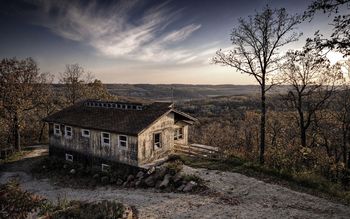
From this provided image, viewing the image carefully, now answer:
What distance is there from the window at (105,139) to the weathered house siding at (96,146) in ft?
0.94

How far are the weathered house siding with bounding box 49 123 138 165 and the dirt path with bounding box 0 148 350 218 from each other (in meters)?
3.44

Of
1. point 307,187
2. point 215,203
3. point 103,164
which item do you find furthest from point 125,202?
point 307,187

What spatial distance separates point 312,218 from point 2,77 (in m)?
34.3

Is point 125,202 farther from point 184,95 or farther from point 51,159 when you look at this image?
→ point 184,95

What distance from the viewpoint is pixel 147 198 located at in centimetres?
1641

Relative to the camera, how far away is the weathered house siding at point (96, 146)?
72.8 feet

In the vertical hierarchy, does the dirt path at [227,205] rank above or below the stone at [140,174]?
above

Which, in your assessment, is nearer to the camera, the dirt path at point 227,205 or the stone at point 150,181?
the dirt path at point 227,205

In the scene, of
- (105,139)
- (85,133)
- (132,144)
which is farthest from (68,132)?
(132,144)

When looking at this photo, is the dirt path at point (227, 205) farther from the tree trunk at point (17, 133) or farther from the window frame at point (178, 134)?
the tree trunk at point (17, 133)

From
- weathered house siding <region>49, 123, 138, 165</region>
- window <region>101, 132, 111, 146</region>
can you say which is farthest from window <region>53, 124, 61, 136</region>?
window <region>101, 132, 111, 146</region>

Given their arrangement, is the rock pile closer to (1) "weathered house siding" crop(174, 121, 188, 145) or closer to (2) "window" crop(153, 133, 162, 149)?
(2) "window" crop(153, 133, 162, 149)

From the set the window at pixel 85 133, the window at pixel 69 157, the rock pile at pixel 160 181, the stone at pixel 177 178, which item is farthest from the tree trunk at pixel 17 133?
the stone at pixel 177 178

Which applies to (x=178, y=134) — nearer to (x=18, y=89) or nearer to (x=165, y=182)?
(x=165, y=182)
